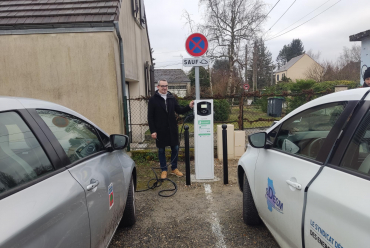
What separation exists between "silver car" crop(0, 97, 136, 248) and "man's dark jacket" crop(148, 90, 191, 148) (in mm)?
2478

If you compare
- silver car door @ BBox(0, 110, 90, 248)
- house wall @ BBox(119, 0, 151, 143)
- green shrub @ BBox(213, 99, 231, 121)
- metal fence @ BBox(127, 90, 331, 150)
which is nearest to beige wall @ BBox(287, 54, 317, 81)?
metal fence @ BBox(127, 90, 331, 150)

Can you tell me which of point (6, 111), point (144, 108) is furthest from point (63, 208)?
point (144, 108)

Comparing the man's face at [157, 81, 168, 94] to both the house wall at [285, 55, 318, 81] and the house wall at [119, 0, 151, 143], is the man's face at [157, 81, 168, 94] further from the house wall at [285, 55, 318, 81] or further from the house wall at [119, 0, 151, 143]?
the house wall at [285, 55, 318, 81]

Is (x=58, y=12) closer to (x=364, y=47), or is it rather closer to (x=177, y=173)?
(x=177, y=173)

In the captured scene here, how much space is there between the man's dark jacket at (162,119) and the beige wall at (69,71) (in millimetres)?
1802

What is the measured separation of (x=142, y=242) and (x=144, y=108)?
23.2 feet

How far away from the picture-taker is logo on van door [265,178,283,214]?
2092mm

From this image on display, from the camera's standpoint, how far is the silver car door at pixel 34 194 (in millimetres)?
1178

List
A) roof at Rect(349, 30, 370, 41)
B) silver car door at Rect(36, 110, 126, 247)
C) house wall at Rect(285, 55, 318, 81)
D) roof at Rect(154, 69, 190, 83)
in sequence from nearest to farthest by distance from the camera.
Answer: silver car door at Rect(36, 110, 126, 247)
roof at Rect(349, 30, 370, 41)
roof at Rect(154, 69, 190, 83)
house wall at Rect(285, 55, 318, 81)

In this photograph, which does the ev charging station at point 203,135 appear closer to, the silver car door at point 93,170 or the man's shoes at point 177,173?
the man's shoes at point 177,173

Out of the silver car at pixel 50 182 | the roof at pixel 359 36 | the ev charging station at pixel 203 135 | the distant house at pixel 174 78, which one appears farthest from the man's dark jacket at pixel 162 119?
the distant house at pixel 174 78

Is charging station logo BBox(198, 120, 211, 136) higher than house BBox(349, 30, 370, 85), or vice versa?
house BBox(349, 30, 370, 85)

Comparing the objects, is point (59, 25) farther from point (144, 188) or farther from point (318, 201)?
point (318, 201)

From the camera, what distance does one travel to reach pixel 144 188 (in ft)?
15.6
